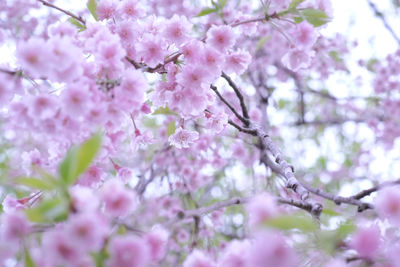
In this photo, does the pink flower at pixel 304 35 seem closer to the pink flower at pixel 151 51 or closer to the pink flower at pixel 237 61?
the pink flower at pixel 237 61

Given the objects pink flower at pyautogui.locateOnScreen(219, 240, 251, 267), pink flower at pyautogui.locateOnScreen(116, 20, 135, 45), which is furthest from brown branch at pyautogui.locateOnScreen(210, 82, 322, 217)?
pink flower at pyautogui.locateOnScreen(116, 20, 135, 45)

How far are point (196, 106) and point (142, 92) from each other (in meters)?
0.39

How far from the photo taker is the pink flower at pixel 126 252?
0.93 m

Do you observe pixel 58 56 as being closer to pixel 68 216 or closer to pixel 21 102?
pixel 21 102

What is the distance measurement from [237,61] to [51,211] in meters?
1.35

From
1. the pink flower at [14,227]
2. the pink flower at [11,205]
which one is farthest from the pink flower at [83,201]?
the pink flower at [11,205]

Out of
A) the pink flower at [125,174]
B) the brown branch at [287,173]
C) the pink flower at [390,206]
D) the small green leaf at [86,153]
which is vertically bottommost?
the pink flower at [125,174]

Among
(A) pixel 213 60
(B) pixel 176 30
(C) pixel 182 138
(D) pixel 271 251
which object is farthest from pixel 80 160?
(C) pixel 182 138

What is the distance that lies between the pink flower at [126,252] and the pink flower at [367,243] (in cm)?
63

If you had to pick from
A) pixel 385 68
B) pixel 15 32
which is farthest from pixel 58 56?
pixel 385 68

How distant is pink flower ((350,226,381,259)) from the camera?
1.00m

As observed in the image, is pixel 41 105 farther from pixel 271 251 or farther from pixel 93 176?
pixel 271 251

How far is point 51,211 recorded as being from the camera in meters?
0.92

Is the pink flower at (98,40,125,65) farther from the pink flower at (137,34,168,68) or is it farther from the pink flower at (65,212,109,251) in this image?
the pink flower at (65,212,109,251)
